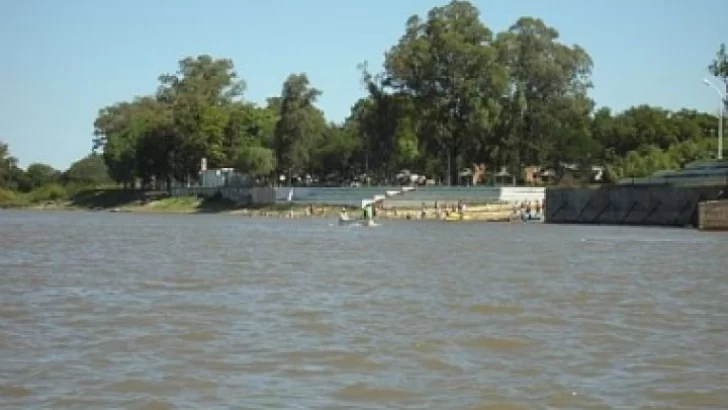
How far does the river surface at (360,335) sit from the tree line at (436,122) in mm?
57521

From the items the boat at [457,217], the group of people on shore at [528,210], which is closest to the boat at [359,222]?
the boat at [457,217]

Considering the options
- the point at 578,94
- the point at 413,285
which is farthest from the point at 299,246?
the point at 578,94

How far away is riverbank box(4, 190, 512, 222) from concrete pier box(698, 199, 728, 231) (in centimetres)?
2541

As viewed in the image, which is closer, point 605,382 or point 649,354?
point 605,382

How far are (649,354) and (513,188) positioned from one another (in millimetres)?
81314

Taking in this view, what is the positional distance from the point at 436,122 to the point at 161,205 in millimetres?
41348

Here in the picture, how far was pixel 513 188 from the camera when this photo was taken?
9556 cm

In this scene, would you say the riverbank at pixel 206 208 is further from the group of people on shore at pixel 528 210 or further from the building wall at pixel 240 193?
the building wall at pixel 240 193

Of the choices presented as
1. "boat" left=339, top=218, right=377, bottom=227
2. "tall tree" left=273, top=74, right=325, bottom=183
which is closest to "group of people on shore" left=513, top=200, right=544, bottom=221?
"boat" left=339, top=218, right=377, bottom=227

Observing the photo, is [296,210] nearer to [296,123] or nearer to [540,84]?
[296,123]

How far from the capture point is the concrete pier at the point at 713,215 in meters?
61.5

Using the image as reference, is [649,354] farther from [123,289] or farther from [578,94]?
[578,94]

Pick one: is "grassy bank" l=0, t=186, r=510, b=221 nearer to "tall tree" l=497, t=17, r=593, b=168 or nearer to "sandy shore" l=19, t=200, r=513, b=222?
"sandy shore" l=19, t=200, r=513, b=222

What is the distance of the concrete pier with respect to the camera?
61469 millimetres
